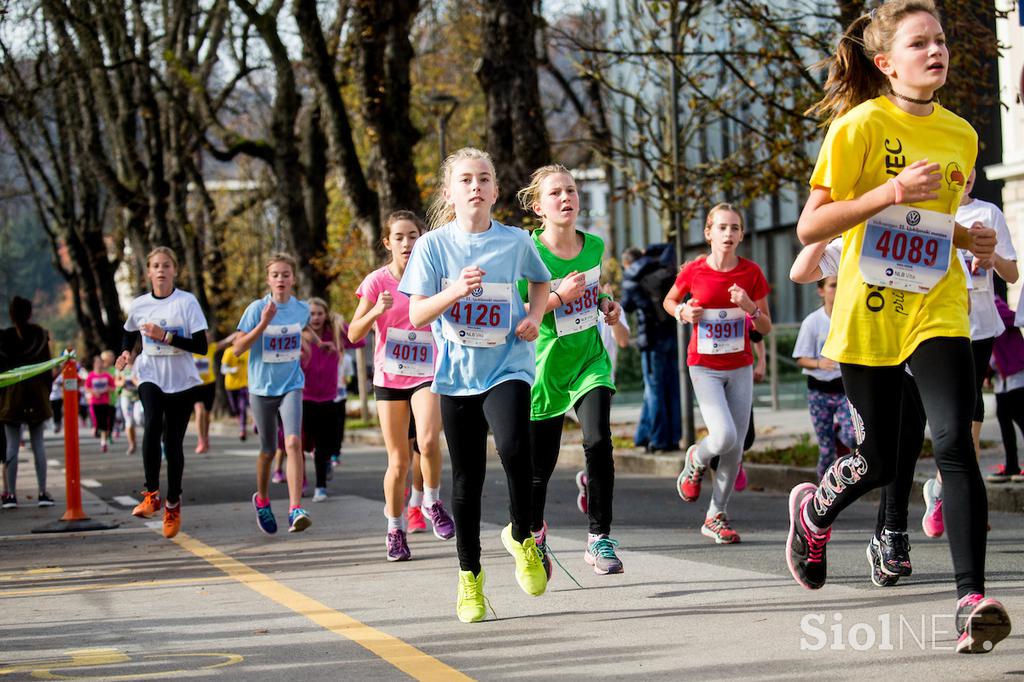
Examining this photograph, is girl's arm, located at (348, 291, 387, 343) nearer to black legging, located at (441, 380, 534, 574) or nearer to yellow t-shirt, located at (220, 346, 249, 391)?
black legging, located at (441, 380, 534, 574)

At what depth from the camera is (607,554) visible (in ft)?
23.6

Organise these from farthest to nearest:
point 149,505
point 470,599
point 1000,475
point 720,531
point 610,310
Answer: point 1000,475 → point 149,505 → point 720,531 → point 610,310 → point 470,599

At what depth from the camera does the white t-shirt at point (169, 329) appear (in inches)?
408

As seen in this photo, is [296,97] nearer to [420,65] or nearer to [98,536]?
[420,65]

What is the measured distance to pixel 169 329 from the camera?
10.6 m

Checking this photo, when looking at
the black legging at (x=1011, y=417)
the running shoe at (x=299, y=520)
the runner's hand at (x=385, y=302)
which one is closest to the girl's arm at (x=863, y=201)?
the runner's hand at (x=385, y=302)

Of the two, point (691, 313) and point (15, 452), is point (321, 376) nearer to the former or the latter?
point (15, 452)

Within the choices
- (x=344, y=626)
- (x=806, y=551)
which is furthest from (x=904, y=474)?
(x=344, y=626)

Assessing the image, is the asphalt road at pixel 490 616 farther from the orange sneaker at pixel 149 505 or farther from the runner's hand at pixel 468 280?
the runner's hand at pixel 468 280

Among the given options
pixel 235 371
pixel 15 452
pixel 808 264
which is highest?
pixel 808 264

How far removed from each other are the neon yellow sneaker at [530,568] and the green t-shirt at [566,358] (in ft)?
3.90

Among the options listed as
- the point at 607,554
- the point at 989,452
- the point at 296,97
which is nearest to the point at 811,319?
the point at 989,452

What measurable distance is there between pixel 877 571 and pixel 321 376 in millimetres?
7988

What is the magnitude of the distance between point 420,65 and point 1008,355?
91.0 feet
